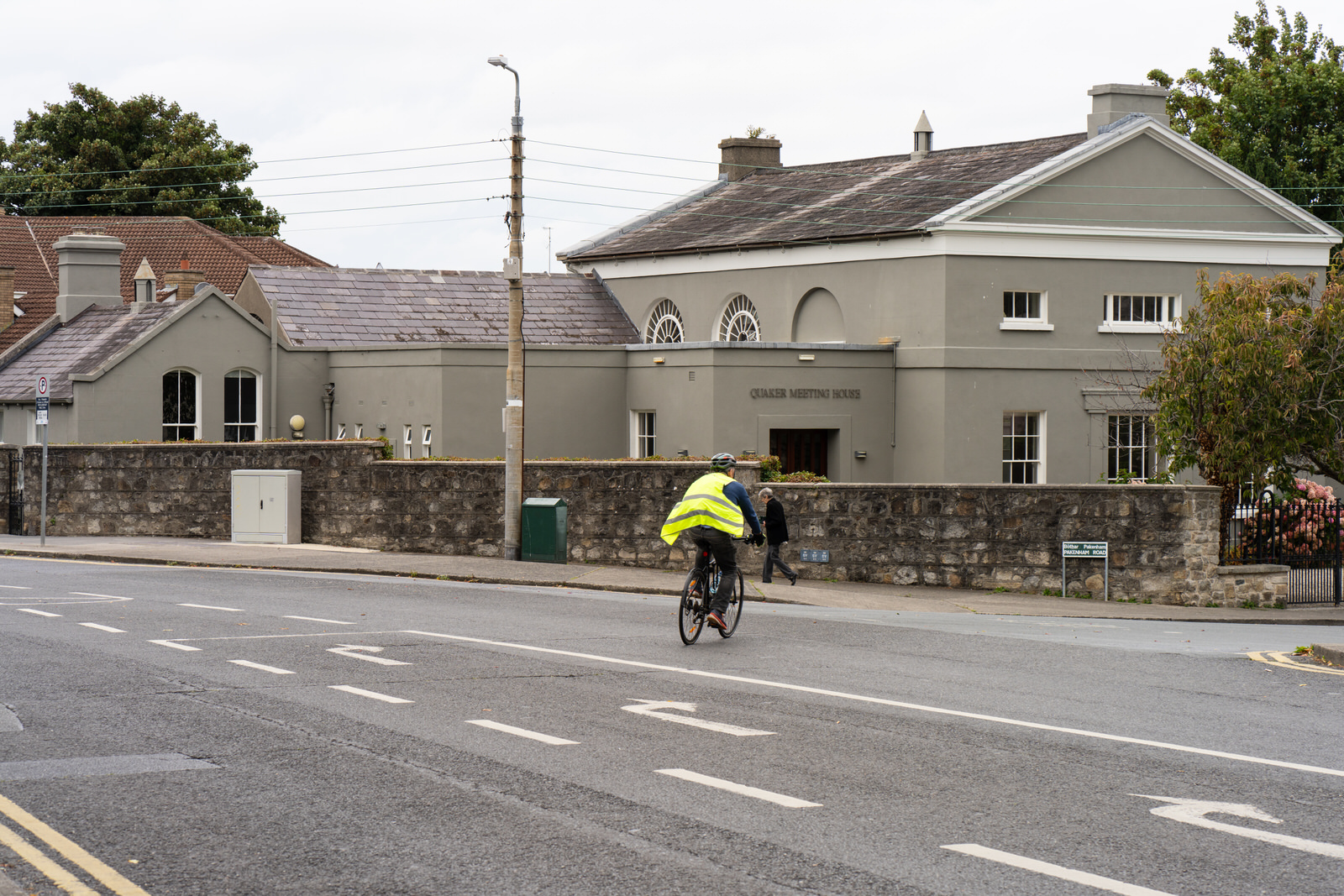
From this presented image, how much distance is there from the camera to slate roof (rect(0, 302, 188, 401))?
3250 centimetres

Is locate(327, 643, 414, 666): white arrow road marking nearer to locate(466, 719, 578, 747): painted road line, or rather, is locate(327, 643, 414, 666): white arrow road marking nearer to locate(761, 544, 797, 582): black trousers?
locate(466, 719, 578, 747): painted road line

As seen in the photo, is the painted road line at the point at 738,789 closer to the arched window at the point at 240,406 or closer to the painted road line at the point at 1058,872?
the painted road line at the point at 1058,872

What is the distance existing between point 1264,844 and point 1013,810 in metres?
1.22

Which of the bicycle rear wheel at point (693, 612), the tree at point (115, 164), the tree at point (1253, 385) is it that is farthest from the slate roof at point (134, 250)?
the bicycle rear wheel at point (693, 612)

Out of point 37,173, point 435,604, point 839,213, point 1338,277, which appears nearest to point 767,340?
point 839,213

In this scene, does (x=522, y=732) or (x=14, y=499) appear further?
(x=14, y=499)

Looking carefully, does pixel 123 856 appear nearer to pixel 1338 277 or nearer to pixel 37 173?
pixel 1338 277

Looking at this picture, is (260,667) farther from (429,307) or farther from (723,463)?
(429,307)

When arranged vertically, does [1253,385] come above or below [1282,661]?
above

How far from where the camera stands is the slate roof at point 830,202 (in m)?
32.2

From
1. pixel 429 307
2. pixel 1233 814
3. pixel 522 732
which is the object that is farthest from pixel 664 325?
pixel 1233 814

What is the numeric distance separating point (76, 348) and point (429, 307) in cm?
813

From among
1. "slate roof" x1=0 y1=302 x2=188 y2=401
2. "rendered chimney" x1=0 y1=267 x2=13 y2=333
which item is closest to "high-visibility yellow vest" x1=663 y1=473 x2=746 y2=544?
"slate roof" x1=0 y1=302 x2=188 y2=401

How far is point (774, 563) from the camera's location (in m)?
21.5
